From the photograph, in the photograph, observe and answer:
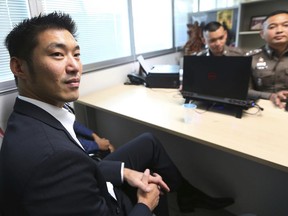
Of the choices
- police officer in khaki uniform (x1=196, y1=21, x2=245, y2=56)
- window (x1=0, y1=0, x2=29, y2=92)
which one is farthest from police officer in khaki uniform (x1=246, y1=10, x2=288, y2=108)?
window (x1=0, y1=0, x2=29, y2=92)

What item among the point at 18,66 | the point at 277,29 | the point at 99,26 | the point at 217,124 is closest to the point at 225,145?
the point at 217,124

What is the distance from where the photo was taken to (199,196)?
4.73 feet

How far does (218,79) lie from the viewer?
139 centimetres

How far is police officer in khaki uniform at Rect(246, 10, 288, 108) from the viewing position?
175 centimetres

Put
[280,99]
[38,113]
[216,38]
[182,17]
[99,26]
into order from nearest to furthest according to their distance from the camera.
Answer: [38,113]
[280,99]
[216,38]
[99,26]
[182,17]

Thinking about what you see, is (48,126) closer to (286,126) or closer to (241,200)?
(286,126)

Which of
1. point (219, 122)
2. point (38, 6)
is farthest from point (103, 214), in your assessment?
point (38, 6)

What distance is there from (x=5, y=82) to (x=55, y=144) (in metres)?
1.28

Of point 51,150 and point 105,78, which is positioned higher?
point 51,150

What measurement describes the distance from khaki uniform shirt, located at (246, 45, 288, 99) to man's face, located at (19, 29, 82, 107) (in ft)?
5.01

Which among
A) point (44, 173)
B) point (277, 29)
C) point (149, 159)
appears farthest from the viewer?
point (277, 29)

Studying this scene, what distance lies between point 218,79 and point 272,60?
85 cm

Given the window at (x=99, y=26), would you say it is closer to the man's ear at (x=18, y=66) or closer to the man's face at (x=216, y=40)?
the man's face at (x=216, y=40)

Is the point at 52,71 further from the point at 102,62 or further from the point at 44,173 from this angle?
the point at 102,62
